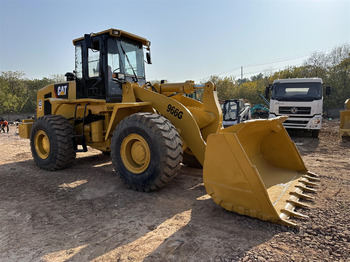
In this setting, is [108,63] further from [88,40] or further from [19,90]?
[19,90]

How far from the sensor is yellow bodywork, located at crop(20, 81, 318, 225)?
2822 mm

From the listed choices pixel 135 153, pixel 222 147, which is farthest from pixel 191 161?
pixel 222 147

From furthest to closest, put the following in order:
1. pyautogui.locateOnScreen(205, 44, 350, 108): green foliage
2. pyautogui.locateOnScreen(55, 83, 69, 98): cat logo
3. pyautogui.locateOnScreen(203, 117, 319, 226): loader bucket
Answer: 1. pyautogui.locateOnScreen(205, 44, 350, 108): green foliage
2. pyautogui.locateOnScreen(55, 83, 69, 98): cat logo
3. pyautogui.locateOnScreen(203, 117, 319, 226): loader bucket

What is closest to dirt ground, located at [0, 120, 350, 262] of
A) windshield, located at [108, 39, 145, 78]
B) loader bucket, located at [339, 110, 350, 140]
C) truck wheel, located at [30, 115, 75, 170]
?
truck wheel, located at [30, 115, 75, 170]

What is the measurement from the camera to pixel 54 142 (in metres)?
5.29

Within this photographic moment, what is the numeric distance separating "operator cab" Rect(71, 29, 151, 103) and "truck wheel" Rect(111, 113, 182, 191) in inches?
56.3

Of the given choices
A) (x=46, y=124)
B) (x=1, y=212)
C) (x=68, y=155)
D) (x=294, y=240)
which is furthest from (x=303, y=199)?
(x=46, y=124)

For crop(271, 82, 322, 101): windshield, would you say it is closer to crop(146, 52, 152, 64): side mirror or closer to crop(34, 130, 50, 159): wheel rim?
crop(146, 52, 152, 64): side mirror

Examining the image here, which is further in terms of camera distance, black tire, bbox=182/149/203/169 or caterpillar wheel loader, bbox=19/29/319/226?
black tire, bbox=182/149/203/169

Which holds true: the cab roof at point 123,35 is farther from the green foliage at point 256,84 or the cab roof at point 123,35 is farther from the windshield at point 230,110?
the green foliage at point 256,84

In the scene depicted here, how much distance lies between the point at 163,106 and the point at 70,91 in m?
3.05

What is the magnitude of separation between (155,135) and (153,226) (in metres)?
1.33

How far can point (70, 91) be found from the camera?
20.0 feet

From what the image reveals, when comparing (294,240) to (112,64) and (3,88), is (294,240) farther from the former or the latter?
(3,88)
